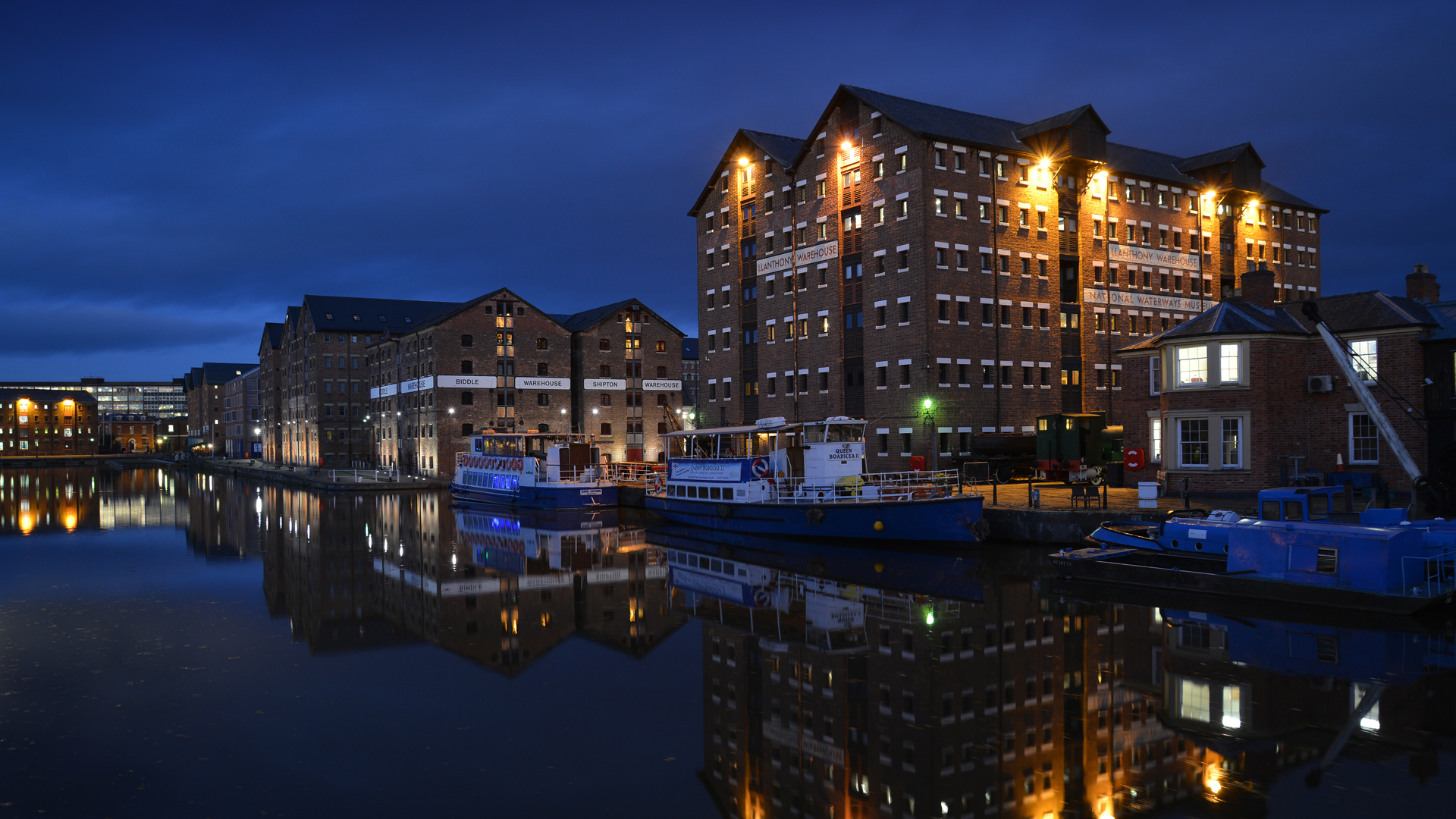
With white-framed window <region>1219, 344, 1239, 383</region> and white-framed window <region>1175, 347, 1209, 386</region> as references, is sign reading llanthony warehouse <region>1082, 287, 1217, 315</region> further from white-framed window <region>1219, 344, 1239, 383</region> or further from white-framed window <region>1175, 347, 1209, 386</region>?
white-framed window <region>1219, 344, 1239, 383</region>

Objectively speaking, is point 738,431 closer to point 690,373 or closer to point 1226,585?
point 1226,585

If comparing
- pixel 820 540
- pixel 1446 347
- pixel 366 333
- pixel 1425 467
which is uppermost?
pixel 366 333

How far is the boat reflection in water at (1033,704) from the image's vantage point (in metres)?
10.9

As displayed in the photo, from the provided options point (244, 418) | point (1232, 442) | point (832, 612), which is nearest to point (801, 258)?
point (1232, 442)

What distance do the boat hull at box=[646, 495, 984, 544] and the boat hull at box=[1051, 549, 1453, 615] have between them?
274 inches

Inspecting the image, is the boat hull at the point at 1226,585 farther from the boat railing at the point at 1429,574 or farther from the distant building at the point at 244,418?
the distant building at the point at 244,418

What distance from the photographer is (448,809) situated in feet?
34.2

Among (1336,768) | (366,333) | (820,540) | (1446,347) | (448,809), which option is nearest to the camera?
(448,809)

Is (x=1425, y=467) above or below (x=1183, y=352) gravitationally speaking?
below

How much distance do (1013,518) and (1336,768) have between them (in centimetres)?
2167

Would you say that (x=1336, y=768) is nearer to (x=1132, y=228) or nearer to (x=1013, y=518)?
(x=1013, y=518)

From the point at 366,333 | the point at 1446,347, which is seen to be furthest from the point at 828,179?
the point at 366,333

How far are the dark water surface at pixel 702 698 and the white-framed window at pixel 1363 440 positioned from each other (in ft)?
50.1

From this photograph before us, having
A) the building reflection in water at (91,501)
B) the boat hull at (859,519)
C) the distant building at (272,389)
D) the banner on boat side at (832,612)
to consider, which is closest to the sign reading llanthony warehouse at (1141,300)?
the boat hull at (859,519)
